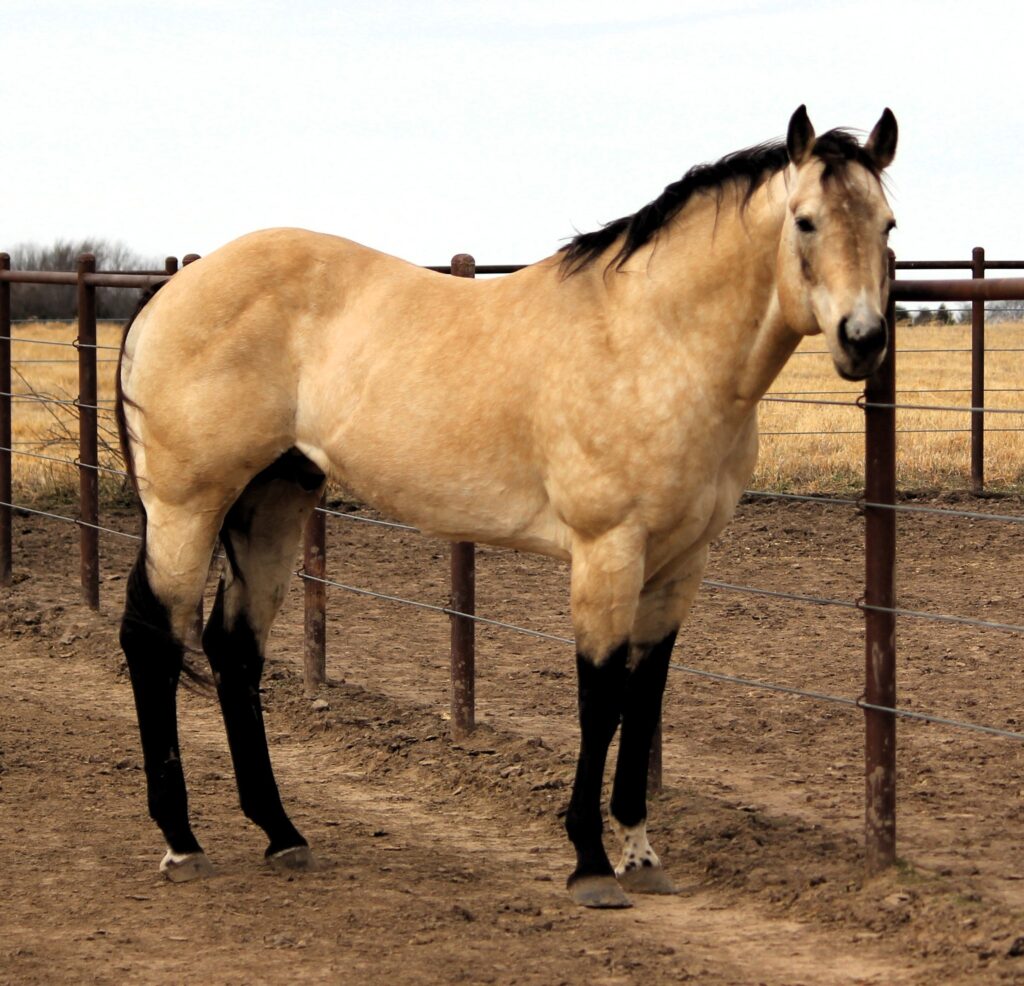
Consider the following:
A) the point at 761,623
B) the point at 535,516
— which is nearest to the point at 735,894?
the point at 535,516

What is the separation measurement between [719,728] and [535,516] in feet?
6.86

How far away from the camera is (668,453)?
12.1 feet

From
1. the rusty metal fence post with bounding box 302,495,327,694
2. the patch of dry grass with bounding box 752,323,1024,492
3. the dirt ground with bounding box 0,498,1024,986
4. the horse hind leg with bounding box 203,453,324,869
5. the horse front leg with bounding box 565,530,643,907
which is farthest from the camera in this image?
the patch of dry grass with bounding box 752,323,1024,492

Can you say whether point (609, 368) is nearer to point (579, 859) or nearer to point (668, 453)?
point (668, 453)

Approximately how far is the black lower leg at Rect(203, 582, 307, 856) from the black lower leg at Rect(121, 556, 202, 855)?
0.18 m

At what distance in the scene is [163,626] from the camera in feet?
14.4

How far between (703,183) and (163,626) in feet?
6.49

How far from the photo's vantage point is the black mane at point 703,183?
137 inches

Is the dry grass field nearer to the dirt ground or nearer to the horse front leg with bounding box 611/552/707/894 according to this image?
the dirt ground

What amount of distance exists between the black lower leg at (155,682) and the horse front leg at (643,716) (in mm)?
1272

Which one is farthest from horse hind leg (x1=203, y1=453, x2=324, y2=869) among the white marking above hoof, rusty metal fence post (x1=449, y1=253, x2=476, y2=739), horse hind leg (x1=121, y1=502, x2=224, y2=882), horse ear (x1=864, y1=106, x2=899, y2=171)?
horse ear (x1=864, y1=106, x2=899, y2=171)

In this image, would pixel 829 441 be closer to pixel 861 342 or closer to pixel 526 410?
pixel 526 410

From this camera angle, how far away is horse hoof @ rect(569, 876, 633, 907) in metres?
3.96

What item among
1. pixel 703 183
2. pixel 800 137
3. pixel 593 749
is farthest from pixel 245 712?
pixel 800 137
